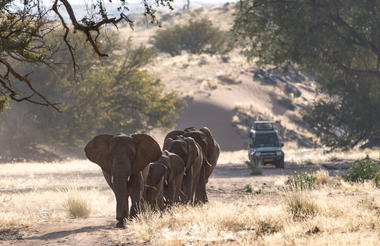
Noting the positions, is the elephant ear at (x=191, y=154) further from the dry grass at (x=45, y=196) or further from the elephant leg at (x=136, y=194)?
the dry grass at (x=45, y=196)

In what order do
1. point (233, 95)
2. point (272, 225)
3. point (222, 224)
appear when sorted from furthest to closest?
point (233, 95) → point (222, 224) → point (272, 225)

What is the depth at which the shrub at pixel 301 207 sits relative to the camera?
11336 millimetres

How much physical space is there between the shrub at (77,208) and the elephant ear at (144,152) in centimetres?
322

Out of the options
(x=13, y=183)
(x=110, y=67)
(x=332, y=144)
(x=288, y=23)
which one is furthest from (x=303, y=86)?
(x=13, y=183)

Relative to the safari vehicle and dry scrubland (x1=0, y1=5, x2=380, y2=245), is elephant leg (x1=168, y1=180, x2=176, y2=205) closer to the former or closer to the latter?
dry scrubland (x1=0, y1=5, x2=380, y2=245)

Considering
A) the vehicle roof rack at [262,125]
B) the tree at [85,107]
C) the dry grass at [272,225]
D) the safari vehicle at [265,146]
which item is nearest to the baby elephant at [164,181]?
the dry grass at [272,225]

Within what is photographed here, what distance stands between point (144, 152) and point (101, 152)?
32.3 inches

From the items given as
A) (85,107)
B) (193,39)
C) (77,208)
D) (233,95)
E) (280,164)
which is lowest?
(280,164)

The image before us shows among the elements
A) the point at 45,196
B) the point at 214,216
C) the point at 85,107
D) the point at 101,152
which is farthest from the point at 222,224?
the point at 85,107

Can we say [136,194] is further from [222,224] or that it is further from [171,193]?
[222,224]

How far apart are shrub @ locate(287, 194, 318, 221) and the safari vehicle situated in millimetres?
19281

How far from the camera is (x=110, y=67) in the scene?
47.3m

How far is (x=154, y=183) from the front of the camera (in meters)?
12.8

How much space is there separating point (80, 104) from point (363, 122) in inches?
699
